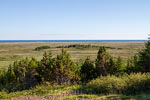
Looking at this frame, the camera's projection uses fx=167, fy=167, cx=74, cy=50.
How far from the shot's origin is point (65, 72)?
2692 cm

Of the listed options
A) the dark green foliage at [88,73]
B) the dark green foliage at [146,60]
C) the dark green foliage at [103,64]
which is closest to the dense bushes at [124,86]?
the dark green foliage at [146,60]

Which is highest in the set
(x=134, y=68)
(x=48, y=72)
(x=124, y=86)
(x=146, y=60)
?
(x=146, y=60)

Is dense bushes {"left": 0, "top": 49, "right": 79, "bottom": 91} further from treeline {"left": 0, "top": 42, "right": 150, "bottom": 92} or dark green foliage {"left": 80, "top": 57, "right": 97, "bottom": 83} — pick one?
dark green foliage {"left": 80, "top": 57, "right": 97, "bottom": 83}

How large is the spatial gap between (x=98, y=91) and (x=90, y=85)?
3.84 ft

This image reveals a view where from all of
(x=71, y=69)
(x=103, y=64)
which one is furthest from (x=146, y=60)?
(x=71, y=69)

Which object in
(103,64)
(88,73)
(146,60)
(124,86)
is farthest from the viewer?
(88,73)

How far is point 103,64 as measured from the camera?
2778 cm

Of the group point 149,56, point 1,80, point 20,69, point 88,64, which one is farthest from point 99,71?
point 1,80

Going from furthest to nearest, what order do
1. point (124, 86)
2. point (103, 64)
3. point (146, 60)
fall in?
point (103, 64), point (146, 60), point (124, 86)

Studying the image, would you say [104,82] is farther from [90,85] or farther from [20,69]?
[20,69]

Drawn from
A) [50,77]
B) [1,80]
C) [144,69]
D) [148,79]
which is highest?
[148,79]

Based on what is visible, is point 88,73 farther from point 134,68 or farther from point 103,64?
point 134,68

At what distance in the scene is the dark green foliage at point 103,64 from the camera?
27.7 meters

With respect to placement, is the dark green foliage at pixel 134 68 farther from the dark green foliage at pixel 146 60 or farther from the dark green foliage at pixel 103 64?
the dark green foliage at pixel 103 64
